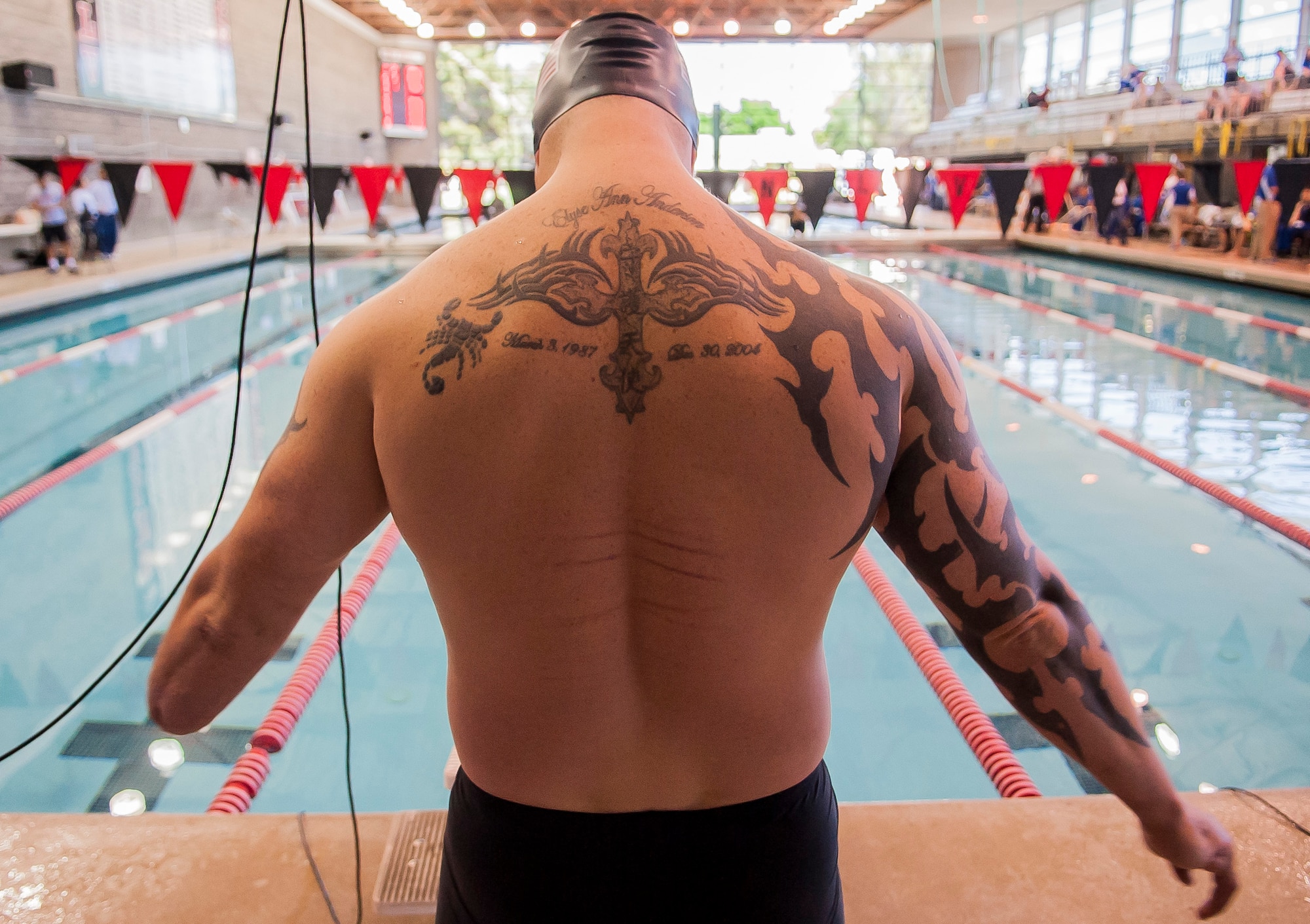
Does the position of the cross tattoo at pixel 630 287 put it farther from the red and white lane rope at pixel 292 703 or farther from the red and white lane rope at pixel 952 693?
the red and white lane rope at pixel 952 693

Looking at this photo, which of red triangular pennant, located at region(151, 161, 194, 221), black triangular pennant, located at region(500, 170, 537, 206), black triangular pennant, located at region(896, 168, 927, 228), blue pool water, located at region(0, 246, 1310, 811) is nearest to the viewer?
blue pool water, located at region(0, 246, 1310, 811)

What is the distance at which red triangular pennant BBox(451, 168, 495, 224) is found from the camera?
12047 mm

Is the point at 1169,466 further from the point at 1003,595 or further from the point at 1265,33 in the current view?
the point at 1265,33

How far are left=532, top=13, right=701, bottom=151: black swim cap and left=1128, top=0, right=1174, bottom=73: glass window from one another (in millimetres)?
21353

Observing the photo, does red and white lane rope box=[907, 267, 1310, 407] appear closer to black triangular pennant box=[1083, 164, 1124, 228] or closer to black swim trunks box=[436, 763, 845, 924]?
black triangular pennant box=[1083, 164, 1124, 228]

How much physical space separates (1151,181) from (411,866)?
11.3 metres

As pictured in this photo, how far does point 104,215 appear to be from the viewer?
10.6 metres

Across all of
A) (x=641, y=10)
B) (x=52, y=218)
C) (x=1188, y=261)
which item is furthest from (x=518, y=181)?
(x=641, y=10)

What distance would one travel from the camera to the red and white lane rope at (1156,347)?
18.9ft

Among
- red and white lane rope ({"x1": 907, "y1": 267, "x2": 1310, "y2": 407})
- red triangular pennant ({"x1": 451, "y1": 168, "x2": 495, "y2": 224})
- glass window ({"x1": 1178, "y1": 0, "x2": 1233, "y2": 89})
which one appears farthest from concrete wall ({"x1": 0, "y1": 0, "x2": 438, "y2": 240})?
glass window ({"x1": 1178, "y1": 0, "x2": 1233, "y2": 89})

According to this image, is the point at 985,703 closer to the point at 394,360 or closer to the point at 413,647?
the point at 413,647

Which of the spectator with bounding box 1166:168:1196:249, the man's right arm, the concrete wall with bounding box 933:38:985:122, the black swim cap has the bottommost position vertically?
the man's right arm

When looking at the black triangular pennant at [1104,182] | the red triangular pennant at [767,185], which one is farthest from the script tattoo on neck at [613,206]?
the red triangular pennant at [767,185]

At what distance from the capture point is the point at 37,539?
370cm
